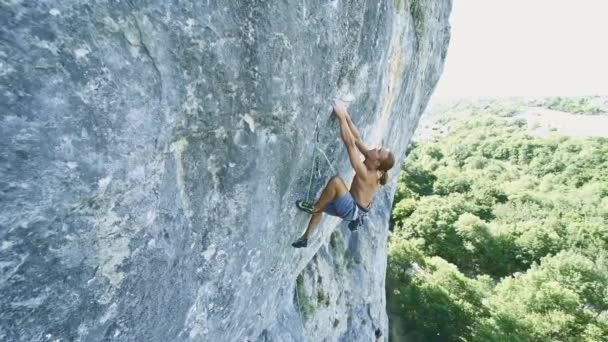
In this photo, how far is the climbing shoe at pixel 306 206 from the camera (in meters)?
6.59

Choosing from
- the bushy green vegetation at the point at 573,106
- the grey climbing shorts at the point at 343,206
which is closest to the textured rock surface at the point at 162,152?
the grey climbing shorts at the point at 343,206

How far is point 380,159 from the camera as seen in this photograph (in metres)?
6.50

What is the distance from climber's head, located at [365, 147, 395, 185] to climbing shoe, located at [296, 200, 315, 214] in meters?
1.12

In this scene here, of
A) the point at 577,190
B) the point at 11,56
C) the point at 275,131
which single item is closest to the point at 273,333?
the point at 275,131

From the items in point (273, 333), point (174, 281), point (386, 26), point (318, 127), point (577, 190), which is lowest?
point (273, 333)

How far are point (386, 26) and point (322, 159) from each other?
265 centimetres

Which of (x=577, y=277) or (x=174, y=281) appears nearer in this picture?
(x=174, y=281)

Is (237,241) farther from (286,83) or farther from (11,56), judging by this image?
(11,56)

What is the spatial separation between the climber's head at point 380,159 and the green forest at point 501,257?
64.4ft

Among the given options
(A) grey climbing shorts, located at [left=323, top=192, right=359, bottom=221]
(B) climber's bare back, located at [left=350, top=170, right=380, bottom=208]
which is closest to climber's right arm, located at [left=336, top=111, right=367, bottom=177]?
(B) climber's bare back, located at [left=350, top=170, right=380, bottom=208]

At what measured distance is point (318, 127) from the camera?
6.38 metres

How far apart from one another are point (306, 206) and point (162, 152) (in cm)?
301

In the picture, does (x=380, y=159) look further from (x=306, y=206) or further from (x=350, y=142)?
(x=306, y=206)

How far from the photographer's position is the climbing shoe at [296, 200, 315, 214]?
6.59 meters
